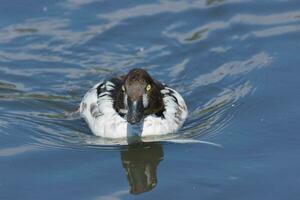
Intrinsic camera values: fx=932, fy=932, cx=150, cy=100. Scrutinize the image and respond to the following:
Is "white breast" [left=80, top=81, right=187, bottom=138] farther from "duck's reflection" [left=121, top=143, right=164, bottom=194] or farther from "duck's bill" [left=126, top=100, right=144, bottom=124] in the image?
"duck's bill" [left=126, top=100, right=144, bottom=124]

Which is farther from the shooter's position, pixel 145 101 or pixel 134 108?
pixel 145 101

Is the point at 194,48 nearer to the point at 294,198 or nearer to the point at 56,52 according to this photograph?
the point at 56,52

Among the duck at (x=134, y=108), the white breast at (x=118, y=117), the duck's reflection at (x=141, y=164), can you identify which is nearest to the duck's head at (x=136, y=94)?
the duck at (x=134, y=108)

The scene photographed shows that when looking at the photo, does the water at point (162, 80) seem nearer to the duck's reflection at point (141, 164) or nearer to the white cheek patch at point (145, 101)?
the duck's reflection at point (141, 164)

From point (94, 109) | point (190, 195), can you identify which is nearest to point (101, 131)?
point (94, 109)

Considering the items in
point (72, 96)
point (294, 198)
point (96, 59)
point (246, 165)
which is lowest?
point (294, 198)

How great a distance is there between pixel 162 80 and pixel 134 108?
9.67 feet

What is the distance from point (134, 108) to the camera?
11.8 meters

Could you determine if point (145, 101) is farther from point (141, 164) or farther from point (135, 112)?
point (141, 164)

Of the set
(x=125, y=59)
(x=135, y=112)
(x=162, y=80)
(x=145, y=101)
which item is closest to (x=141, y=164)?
(x=135, y=112)

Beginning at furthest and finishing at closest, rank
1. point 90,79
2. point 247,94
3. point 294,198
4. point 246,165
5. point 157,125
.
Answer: point 90,79
point 247,94
point 157,125
point 246,165
point 294,198

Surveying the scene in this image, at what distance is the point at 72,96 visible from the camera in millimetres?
14219

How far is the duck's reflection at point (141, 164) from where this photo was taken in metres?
11.1

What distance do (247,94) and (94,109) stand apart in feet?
7.60
